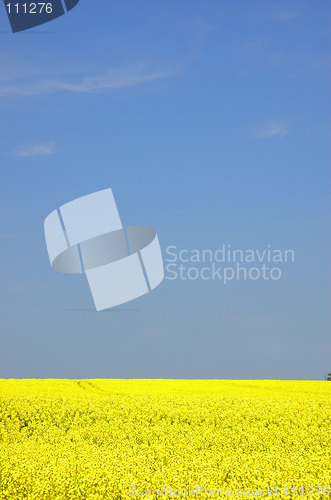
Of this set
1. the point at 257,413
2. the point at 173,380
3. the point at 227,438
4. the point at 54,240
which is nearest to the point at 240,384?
the point at 173,380

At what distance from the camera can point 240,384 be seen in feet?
90.7

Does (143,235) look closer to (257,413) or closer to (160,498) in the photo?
(257,413)

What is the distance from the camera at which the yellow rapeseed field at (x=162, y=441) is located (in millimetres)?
9547

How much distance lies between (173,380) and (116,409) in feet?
33.6

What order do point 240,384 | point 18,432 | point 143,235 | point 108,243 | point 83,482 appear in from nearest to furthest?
point 83,482 → point 18,432 → point 108,243 → point 143,235 → point 240,384

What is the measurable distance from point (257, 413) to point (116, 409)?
16.9 feet

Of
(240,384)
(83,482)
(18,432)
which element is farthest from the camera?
(240,384)

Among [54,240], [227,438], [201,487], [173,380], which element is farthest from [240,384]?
[201,487]

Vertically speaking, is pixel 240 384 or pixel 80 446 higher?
pixel 80 446

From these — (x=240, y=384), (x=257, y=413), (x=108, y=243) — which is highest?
(x=108, y=243)

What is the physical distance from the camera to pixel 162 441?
15.4 m

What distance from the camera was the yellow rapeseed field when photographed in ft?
31.3

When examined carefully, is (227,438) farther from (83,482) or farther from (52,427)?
(83,482)

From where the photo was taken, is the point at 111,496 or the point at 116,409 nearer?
the point at 111,496
